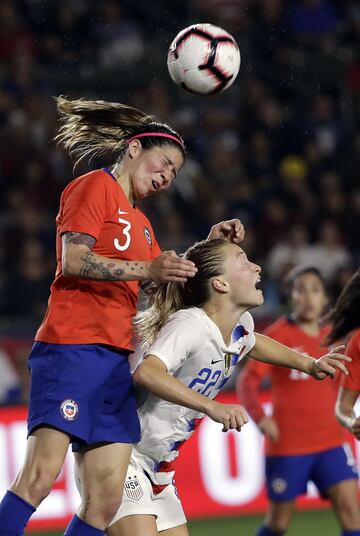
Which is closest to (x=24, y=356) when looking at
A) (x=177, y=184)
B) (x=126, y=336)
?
(x=177, y=184)

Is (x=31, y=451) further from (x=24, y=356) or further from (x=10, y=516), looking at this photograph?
(x=24, y=356)

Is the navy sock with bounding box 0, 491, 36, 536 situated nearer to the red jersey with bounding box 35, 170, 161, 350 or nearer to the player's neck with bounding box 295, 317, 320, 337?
the red jersey with bounding box 35, 170, 161, 350

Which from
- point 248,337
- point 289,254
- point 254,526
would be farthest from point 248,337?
point 289,254

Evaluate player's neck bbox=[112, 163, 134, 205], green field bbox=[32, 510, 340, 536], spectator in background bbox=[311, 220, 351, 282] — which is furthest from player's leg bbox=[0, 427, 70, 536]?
spectator in background bbox=[311, 220, 351, 282]

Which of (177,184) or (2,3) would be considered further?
(2,3)

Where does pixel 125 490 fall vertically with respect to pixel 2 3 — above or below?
below

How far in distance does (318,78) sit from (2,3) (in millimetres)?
3501

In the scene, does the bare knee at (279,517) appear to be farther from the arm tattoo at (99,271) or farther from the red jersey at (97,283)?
the arm tattoo at (99,271)

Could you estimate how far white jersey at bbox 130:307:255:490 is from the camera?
4176 mm

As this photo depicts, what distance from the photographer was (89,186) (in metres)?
4.23

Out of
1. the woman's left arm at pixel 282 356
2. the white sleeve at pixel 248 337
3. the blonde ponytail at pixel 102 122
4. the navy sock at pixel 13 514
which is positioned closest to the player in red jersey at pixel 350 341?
the woman's left arm at pixel 282 356

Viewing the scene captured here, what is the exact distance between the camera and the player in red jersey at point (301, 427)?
6145 millimetres

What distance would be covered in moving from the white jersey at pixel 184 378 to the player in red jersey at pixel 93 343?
9 cm

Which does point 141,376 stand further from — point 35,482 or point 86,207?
point 86,207
